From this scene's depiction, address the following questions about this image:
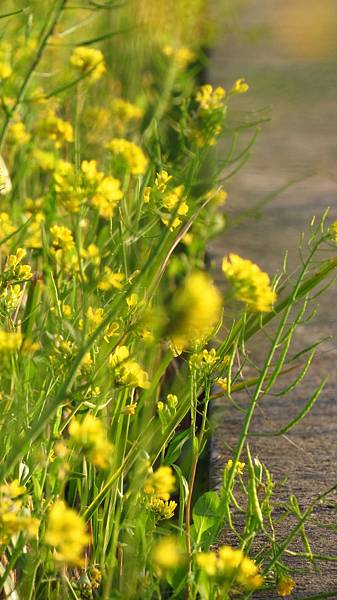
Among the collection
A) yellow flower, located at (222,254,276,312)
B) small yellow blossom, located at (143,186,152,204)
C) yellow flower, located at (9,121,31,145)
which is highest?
yellow flower, located at (222,254,276,312)

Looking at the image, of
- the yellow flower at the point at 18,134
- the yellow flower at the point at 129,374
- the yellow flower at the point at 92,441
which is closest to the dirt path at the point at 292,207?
the yellow flower at the point at 129,374

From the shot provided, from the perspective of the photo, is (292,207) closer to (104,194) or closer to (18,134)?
(18,134)

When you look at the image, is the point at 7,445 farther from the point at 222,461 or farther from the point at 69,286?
the point at 222,461

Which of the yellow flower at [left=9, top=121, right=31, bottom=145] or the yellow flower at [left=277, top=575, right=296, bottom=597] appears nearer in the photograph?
the yellow flower at [left=277, top=575, right=296, bottom=597]

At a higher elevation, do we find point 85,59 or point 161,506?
point 85,59

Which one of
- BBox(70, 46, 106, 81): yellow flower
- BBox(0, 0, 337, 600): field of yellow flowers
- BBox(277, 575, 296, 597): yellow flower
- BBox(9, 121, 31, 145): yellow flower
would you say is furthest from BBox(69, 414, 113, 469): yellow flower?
BBox(9, 121, 31, 145): yellow flower

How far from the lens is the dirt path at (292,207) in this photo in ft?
5.55

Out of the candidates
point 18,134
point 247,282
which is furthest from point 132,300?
point 18,134

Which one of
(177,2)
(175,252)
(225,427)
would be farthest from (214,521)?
(177,2)

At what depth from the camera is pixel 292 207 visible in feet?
9.62

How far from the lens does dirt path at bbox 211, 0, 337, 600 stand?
1.69 meters

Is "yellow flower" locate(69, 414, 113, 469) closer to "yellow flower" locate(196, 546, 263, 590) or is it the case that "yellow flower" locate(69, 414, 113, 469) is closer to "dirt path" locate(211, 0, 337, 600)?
"yellow flower" locate(196, 546, 263, 590)

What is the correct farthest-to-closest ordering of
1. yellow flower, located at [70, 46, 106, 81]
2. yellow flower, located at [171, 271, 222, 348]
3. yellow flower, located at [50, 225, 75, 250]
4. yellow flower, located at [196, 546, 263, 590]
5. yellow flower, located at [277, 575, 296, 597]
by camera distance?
yellow flower, located at [70, 46, 106, 81] < yellow flower, located at [50, 225, 75, 250] < yellow flower, located at [277, 575, 296, 597] < yellow flower, located at [196, 546, 263, 590] < yellow flower, located at [171, 271, 222, 348]

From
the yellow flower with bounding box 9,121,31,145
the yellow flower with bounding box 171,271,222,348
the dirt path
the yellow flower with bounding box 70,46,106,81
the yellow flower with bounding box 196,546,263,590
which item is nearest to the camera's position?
the yellow flower with bounding box 171,271,222,348
